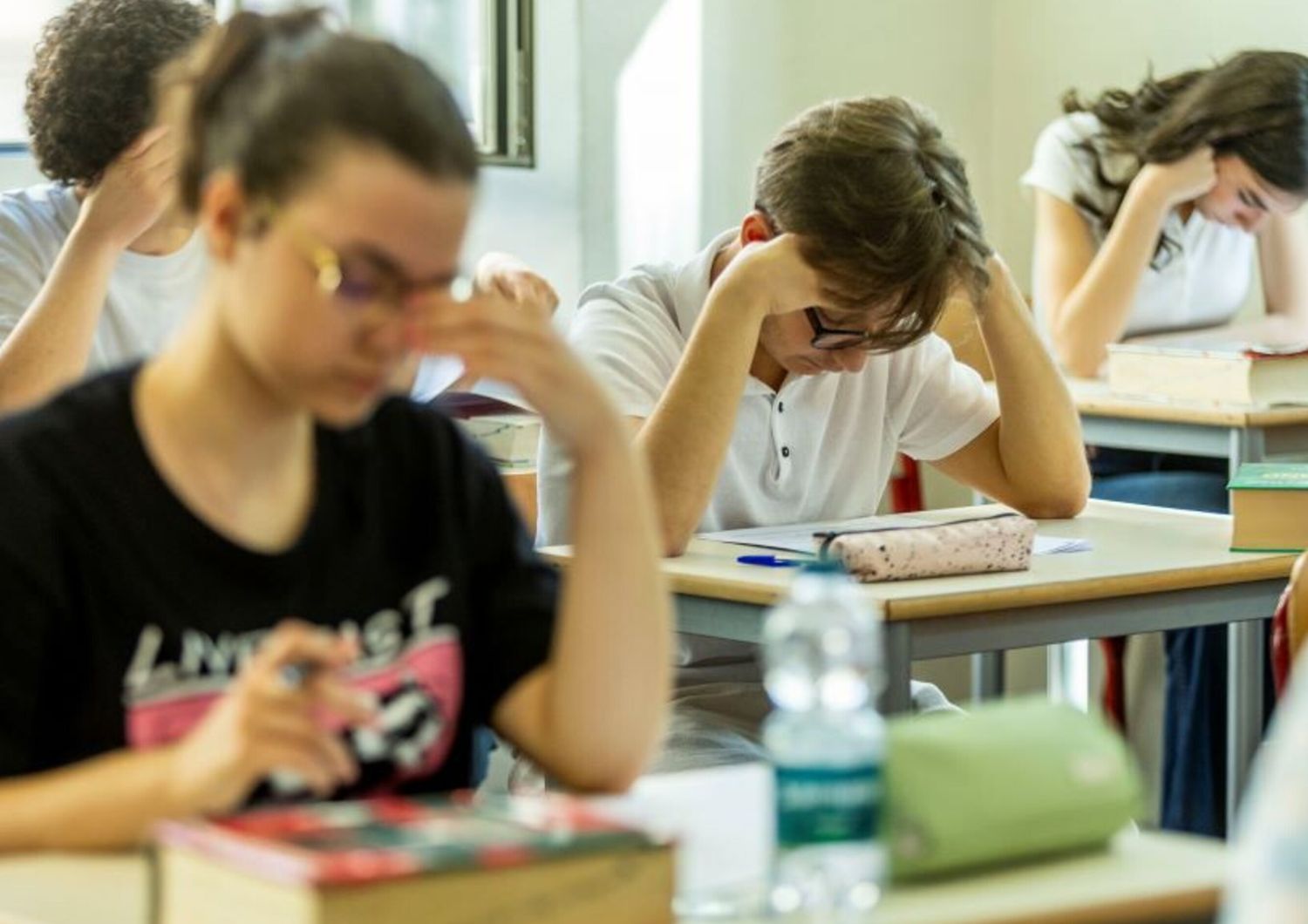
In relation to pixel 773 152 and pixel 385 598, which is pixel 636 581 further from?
→ pixel 773 152

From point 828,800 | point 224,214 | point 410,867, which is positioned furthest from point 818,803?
point 224,214

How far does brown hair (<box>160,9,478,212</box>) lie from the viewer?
136cm

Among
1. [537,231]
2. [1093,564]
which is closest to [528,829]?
[1093,564]

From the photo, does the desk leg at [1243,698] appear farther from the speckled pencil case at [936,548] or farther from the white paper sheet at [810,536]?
the speckled pencil case at [936,548]

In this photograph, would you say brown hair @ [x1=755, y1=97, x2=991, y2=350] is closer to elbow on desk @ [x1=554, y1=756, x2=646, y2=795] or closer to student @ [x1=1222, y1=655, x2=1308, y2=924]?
elbow on desk @ [x1=554, y1=756, x2=646, y2=795]

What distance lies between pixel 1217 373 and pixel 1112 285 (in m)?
0.43

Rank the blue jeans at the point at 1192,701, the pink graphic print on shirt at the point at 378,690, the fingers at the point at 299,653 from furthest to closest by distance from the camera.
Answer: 1. the blue jeans at the point at 1192,701
2. the pink graphic print on shirt at the point at 378,690
3. the fingers at the point at 299,653

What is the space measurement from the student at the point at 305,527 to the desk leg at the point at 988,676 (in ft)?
9.21

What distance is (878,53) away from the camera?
473 cm

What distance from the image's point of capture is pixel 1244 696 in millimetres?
3221

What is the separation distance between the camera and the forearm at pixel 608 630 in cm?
150

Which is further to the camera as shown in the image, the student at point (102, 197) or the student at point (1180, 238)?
the student at point (1180, 238)

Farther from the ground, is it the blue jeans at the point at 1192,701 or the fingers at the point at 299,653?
the fingers at the point at 299,653

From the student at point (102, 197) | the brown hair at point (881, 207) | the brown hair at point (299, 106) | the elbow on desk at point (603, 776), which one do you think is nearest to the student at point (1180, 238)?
the brown hair at point (881, 207)
